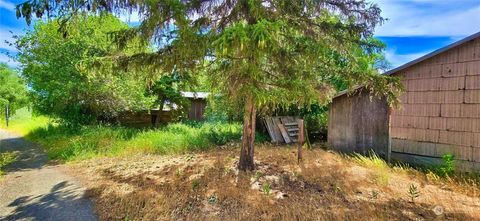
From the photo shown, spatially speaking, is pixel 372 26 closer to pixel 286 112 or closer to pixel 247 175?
pixel 247 175

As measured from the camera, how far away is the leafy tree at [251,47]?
444 cm

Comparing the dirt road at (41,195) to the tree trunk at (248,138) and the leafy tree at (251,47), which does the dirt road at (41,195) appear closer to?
the leafy tree at (251,47)

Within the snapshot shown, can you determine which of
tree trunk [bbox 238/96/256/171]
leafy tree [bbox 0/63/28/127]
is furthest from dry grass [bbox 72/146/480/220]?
leafy tree [bbox 0/63/28/127]

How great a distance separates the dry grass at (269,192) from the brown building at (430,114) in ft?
3.93

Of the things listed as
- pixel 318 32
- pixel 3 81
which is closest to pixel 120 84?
pixel 318 32

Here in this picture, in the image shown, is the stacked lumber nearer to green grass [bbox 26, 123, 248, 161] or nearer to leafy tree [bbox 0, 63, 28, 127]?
green grass [bbox 26, 123, 248, 161]

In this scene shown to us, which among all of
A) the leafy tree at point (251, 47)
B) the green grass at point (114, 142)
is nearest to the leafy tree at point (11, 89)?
the green grass at point (114, 142)

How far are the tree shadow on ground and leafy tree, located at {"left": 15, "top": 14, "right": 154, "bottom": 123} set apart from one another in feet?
16.0

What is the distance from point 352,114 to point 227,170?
4.83 m

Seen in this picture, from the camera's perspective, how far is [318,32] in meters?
5.56

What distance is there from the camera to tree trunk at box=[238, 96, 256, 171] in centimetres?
589

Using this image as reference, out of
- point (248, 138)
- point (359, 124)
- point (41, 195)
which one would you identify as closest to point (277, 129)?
point (359, 124)

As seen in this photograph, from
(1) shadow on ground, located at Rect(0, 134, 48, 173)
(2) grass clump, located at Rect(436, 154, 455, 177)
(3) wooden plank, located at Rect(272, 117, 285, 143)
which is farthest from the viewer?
(3) wooden plank, located at Rect(272, 117, 285, 143)

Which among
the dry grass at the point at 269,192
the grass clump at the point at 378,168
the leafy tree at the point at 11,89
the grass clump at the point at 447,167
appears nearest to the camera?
the dry grass at the point at 269,192
